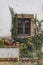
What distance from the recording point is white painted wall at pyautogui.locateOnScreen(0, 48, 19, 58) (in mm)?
17000

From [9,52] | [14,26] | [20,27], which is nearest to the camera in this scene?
[9,52]

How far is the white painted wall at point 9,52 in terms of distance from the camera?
1700 centimetres

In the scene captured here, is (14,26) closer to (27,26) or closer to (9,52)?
(27,26)

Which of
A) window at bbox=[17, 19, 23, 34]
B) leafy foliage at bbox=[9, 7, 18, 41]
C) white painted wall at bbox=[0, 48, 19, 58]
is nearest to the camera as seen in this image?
white painted wall at bbox=[0, 48, 19, 58]

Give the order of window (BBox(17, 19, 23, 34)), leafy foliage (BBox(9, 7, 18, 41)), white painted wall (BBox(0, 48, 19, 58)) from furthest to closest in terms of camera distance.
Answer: window (BBox(17, 19, 23, 34))
leafy foliage (BBox(9, 7, 18, 41))
white painted wall (BBox(0, 48, 19, 58))

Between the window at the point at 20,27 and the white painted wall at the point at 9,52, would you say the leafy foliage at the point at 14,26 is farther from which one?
the white painted wall at the point at 9,52

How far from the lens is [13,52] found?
17062mm

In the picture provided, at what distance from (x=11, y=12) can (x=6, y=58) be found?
245cm

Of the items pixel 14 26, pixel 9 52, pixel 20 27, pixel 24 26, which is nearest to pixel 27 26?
pixel 24 26

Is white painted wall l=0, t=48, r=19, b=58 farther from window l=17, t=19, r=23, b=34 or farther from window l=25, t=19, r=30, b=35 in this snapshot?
window l=25, t=19, r=30, b=35

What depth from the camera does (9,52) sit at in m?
17.1

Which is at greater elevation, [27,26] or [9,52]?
[27,26]

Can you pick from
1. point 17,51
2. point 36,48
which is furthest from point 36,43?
point 17,51

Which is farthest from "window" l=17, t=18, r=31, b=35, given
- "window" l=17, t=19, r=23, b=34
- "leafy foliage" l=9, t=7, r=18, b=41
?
"leafy foliage" l=9, t=7, r=18, b=41
